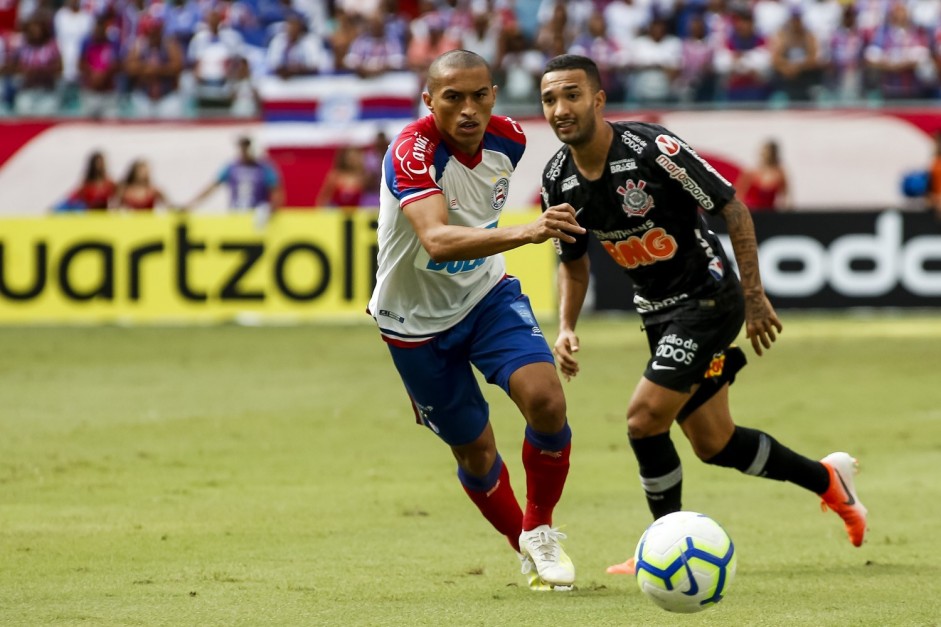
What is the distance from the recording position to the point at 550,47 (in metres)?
23.3

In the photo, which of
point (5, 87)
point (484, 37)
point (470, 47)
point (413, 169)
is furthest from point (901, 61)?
point (413, 169)

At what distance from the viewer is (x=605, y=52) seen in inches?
915

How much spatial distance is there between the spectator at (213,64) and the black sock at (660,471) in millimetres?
17981

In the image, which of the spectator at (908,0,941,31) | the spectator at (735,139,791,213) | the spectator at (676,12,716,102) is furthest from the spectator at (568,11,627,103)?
the spectator at (908,0,941,31)

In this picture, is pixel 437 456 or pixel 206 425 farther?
pixel 206 425

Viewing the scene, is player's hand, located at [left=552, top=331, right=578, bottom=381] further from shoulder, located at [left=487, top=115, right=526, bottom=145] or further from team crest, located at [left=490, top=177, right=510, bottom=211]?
shoulder, located at [left=487, top=115, right=526, bottom=145]

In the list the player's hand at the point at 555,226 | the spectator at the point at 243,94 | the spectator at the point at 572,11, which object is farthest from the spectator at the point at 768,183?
the player's hand at the point at 555,226

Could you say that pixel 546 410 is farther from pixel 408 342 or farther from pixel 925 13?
pixel 925 13

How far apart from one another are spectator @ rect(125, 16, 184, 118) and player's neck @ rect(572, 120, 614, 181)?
701 inches

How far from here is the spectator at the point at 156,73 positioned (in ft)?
78.4

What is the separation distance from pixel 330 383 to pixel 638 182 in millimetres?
8107

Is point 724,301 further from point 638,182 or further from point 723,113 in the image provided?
point 723,113

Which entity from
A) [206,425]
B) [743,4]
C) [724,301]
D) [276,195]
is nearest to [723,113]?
[743,4]

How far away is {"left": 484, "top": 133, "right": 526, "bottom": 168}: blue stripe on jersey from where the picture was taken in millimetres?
6871
